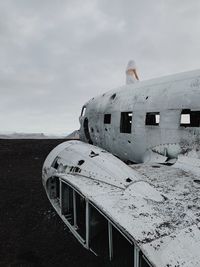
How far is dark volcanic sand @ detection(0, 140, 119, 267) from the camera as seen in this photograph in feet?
22.0

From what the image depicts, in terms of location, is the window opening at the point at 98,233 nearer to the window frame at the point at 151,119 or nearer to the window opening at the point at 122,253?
the window opening at the point at 122,253

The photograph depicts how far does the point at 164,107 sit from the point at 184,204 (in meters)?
4.67

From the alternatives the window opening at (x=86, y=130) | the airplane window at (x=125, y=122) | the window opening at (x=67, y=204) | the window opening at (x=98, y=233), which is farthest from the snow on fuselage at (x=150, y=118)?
the window opening at (x=98, y=233)

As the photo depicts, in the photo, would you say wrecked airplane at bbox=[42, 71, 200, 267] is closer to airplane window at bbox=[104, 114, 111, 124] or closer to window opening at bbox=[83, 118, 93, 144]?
airplane window at bbox=[104, 114, 111, 124]

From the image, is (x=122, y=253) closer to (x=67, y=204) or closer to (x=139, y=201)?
(x=139, y=201)

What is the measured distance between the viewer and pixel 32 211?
400 inches

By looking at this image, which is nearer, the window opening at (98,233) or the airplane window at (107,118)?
the window opening at (98,233)

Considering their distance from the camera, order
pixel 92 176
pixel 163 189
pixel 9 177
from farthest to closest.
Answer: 1. pixel 9 177
2. pixel 92 176
3. pixel 163 189

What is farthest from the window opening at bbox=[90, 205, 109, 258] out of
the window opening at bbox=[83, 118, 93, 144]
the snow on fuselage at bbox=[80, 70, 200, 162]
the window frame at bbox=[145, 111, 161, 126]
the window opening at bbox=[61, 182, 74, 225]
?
the window opening at bbox=[83, 118, 93, 144]

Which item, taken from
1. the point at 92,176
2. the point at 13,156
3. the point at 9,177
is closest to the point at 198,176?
the point at 92,176

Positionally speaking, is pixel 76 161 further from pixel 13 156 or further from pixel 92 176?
pixel 13 156

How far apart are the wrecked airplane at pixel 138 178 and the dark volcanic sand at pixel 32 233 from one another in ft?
2.82

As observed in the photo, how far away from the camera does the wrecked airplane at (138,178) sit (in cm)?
375

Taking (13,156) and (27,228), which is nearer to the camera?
(27,228)
